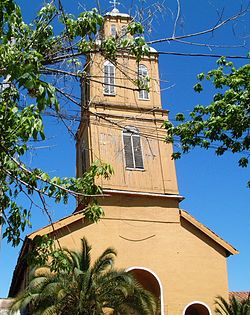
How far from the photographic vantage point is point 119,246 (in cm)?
1994

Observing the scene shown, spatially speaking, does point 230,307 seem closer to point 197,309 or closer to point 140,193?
point 197,309

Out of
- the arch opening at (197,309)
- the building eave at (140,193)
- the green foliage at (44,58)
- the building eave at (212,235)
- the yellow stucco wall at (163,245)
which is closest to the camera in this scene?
the green foliage at (44,58)

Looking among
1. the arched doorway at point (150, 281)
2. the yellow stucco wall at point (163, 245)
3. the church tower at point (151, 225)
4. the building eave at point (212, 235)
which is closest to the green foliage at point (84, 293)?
the arched doorway at point (150, 281)

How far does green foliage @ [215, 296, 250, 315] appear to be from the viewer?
1938 cm

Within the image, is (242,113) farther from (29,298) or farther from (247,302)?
(247,302)

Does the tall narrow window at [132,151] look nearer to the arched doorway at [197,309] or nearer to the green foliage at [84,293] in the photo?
the green foliage at [84,293]

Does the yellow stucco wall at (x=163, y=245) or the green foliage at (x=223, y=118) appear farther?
the yellow stucco wall at (x=163, y=245)

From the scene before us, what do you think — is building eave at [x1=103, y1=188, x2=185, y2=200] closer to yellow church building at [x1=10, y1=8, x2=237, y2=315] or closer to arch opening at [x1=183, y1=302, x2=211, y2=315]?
yellow church building at [x1=10, y1=8, x2=237, y2=315]

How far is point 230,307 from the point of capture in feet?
64.0

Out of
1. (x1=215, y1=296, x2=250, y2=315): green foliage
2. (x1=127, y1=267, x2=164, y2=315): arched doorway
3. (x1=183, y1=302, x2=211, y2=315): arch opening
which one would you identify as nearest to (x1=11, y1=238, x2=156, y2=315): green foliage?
(x1=127, y1=267, x2=164, y2=315): arched doorway

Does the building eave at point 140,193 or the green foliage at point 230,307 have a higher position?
the building eave at point 140,193

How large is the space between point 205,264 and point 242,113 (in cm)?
1091

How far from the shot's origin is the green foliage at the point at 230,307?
19.4m

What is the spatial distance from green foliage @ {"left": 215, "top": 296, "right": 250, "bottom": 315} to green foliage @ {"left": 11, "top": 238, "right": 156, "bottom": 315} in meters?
4.35
